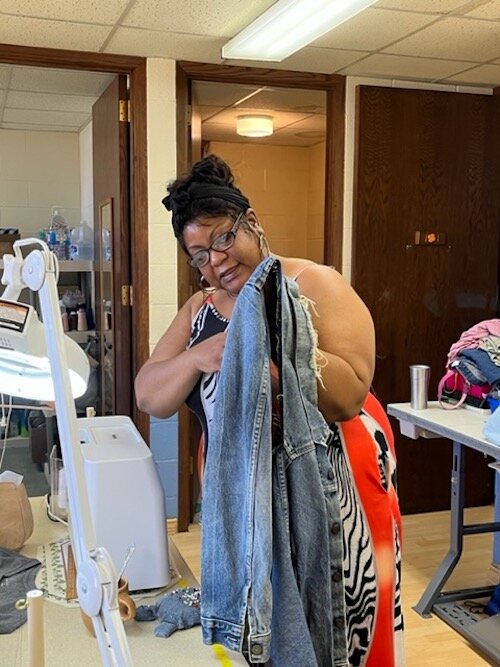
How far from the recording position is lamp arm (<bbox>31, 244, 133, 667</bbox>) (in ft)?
2.27

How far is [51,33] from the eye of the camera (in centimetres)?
284

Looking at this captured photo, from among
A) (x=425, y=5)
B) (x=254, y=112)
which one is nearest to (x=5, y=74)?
(x=254, y=112)

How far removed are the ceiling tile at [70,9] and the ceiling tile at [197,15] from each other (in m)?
0.06

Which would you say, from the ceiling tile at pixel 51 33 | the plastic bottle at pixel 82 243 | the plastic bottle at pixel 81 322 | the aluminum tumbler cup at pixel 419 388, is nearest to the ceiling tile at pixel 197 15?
the ceiling tile at pixel 51 33

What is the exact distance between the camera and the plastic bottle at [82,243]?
4.50 meters

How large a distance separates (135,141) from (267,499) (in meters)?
2.55

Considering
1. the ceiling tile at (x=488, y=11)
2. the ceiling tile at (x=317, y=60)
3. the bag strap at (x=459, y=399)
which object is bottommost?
the bag strap at (x=459, y=399)

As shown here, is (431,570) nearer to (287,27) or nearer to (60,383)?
(287,27)

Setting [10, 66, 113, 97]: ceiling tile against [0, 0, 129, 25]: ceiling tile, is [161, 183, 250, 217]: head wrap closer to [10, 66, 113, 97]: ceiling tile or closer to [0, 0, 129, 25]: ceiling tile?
[0, 0, 129, 25]: ceiling tile

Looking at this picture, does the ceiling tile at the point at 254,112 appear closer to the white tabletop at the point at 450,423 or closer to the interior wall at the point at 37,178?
the interior wall at the point at 37,178

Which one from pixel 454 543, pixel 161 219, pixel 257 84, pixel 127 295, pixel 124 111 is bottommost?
pixel 454 543

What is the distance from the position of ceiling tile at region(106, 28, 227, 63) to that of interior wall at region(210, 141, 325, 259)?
2.23m

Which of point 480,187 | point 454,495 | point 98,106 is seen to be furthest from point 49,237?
point 454,495

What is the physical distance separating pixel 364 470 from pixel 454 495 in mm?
1694
